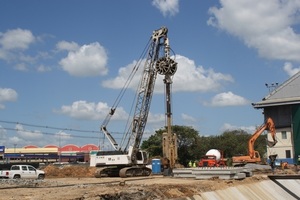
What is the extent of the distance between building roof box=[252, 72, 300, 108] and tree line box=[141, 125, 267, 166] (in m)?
20.9

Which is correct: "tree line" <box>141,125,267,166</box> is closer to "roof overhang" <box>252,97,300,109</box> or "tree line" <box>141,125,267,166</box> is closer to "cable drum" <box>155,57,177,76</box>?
"roof overhang" <box>252,97,300,109</box>

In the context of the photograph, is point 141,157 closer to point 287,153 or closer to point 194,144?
point 287,153

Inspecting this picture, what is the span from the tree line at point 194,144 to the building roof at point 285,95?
2089cm

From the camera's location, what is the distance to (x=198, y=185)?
97.2ft

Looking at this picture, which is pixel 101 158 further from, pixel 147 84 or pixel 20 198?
pixel 20 198

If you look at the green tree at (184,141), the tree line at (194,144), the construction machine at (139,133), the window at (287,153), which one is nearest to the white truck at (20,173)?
the construction machine at (139,133)

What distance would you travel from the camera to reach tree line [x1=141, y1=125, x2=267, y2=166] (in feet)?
320

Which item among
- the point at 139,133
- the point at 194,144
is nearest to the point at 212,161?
the point at 139,133

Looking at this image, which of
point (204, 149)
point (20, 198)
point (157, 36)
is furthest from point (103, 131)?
point (204, 149)

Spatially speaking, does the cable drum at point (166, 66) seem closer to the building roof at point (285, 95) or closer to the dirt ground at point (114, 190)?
the dirt ground at point (114, 190)

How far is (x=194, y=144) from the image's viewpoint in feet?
331

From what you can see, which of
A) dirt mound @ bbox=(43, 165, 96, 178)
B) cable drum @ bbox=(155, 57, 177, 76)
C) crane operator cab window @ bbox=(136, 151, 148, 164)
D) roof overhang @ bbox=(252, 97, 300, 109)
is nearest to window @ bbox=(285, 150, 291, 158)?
roof overhang @ bbox=(252, 97, 300, 109)

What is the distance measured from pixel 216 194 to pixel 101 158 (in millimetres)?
18742

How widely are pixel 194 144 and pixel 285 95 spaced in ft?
99.6
